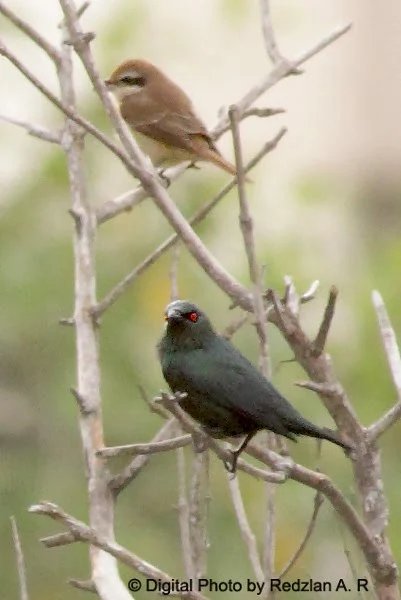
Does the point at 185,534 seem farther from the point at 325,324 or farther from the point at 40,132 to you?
the point at 40,132

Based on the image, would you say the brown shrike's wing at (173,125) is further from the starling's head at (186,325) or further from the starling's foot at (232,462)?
the starling's foot at (232,462)

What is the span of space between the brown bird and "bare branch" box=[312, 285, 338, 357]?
175 centimetres

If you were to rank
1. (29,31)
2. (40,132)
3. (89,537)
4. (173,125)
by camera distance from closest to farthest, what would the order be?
(89,537), (29,31), (40,132), (173,125)

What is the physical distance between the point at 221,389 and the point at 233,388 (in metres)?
0.02

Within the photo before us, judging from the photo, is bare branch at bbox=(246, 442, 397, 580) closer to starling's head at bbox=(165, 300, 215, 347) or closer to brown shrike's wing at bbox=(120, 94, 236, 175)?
starling's head at bbox=(165, 300, 215, 347)

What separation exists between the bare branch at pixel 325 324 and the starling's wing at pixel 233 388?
0.26 ft

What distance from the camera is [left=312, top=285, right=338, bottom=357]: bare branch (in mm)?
1437

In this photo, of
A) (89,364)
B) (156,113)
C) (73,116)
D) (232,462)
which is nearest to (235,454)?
(232,462)

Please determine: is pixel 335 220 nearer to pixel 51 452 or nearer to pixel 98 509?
pixel 51 452

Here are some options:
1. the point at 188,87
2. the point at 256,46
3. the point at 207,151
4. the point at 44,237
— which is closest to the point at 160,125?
the point at 207,151

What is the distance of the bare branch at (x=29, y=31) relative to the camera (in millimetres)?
1706

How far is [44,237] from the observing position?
3547mm

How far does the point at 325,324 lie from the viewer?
1484 mm

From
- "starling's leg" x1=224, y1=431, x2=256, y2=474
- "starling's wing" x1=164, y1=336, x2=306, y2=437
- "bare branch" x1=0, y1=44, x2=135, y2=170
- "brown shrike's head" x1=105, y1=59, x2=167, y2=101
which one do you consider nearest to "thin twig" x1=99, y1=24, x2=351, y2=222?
"bare branch" x1=0, y1=44, x2=135, y2=170
